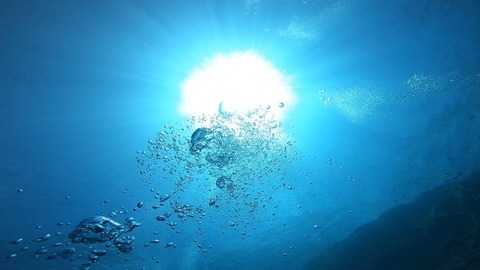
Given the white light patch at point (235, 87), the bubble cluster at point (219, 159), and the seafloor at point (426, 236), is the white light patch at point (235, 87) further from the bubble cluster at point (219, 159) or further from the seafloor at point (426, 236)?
the seafloor at point (426, 236)

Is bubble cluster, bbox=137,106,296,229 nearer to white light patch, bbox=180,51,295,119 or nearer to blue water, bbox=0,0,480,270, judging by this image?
blue water, bbox=0,0,480,270

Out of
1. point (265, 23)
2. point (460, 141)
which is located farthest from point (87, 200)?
point (460, 141)

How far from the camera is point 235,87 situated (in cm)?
1200

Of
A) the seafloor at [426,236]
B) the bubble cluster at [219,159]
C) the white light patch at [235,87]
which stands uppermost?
the white light patch at [235,87]

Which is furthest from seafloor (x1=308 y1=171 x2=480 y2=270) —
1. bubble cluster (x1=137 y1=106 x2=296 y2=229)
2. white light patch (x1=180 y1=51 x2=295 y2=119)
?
white light patch (x1=180 y1=51 x2=295 y2=119)

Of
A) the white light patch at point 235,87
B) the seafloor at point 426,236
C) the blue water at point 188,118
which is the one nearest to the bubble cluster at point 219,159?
the blue water at point 188,118

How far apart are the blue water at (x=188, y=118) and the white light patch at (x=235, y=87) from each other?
15.7 inches

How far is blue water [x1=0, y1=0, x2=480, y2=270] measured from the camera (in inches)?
372

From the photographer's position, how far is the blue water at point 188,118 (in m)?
9.44

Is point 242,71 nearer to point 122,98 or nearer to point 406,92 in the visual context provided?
point 122,98

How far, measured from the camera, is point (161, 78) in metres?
10.9

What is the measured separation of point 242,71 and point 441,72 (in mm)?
12324

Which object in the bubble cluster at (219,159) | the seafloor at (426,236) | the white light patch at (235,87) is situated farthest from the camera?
the seafloor at (426,236)

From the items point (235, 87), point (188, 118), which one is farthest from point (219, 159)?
point (235, 87)
